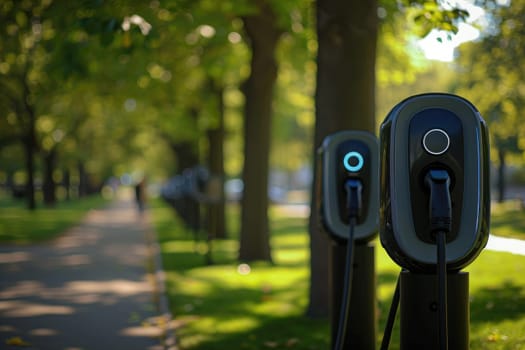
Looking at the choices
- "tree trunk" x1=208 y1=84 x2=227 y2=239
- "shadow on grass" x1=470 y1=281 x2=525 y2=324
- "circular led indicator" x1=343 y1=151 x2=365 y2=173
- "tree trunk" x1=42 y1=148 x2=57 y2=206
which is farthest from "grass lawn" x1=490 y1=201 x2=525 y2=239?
"tree trunk" x1=42 y1=148 x2=57 y2=206

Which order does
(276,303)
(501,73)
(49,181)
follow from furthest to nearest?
(49,181)
(501,73)
(276,303)

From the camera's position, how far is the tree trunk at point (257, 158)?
13.6m

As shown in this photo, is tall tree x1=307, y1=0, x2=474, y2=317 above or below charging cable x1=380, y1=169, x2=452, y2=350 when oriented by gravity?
above

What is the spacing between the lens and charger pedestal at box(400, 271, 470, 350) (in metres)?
3.29

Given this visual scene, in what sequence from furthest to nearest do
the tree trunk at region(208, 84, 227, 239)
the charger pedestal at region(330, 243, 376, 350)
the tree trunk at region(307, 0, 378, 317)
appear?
the tree trunk at region(208, 84, 227, 239) < the tree trunk at region(307, 0, 378, 317) < the charger pedestal at region(330, 243, 376, 350)

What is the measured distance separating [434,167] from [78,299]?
6.95m

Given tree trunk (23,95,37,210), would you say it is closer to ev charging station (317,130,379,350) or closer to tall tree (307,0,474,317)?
tall tree (307,0,474,317)

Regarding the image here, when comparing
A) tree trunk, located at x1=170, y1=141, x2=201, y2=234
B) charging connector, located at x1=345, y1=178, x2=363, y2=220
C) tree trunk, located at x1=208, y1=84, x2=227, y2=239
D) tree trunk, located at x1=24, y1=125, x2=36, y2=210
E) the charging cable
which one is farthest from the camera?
tree trunk, located at x1=24, y1=125, x2=36, y2=210

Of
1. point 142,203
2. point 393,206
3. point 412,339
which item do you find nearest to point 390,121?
point 393,206

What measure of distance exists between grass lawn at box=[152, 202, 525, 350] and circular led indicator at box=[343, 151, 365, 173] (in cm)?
Answer: 185

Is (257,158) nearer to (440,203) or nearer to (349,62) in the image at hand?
(349,62)

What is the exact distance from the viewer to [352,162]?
4875 mm

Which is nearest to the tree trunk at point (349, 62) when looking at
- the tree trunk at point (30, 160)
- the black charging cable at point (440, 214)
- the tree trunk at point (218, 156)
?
the black charging cable at point (440, 214)

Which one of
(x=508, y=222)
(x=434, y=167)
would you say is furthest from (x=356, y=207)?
(x=508, y=222)
